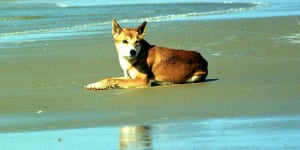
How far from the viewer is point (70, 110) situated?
9.82 meters

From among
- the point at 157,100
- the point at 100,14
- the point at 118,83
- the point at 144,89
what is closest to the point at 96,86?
the point at 118,83

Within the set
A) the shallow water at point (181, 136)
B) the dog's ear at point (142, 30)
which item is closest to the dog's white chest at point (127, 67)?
the dog's ear at point (142, 30)

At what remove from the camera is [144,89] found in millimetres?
11477

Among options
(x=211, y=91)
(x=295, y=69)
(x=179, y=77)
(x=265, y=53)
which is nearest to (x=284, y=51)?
(x=265, y=53)

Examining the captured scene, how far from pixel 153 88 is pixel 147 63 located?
0.51 metres

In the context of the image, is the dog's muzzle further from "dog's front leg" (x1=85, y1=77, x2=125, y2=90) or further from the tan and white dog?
"dog's front leg" (x1=85, y1=77, x2=125, y2=90)

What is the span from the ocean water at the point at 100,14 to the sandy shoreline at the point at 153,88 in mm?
2685

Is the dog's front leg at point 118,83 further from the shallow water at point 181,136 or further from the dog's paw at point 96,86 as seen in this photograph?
the shallow water at point 181,136

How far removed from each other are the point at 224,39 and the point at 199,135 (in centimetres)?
866

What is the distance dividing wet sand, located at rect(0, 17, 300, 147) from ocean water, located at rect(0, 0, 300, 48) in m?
2.82

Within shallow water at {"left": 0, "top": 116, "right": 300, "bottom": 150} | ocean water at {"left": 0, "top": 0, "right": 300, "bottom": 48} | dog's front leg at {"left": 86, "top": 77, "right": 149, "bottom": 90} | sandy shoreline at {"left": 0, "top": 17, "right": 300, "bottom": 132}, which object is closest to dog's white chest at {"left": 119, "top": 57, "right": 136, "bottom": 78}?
dog's front leg at {"left": 86, "top": 77, "right": 149, "bottom": 90}

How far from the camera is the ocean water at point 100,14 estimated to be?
20.8m

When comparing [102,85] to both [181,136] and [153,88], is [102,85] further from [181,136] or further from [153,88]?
[181,136]

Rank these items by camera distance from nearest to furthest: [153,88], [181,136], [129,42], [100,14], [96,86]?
1. [181,136]
2. [96,86]
3. [153,88]
4. [129,42]
5. [100,14]
